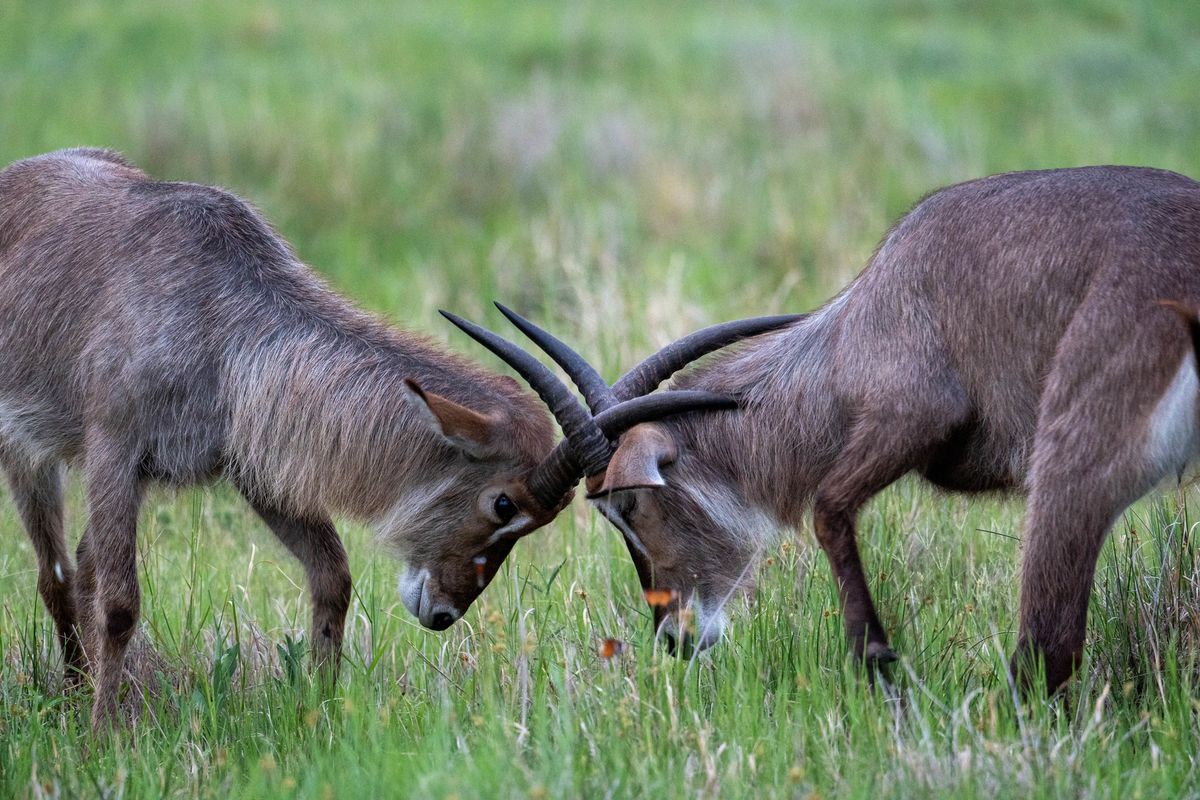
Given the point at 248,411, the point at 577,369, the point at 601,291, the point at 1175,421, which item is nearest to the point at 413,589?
the point at 248,411

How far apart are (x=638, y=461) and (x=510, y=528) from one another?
1.65 ft

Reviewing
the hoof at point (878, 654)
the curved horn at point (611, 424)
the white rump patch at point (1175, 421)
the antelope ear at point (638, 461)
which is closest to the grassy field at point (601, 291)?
the hoof at point (878, 654)

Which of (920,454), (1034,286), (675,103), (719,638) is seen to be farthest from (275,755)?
(675,103)

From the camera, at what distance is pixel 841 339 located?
4.62 metres

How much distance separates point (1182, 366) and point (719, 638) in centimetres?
176

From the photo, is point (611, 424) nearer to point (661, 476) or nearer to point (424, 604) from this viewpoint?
point (661, 476)

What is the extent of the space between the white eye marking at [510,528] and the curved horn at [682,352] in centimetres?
51

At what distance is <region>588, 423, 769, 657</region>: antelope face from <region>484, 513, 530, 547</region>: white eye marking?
24 centimetres

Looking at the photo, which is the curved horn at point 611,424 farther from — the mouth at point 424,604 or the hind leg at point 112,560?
the hind leg at point 112,560

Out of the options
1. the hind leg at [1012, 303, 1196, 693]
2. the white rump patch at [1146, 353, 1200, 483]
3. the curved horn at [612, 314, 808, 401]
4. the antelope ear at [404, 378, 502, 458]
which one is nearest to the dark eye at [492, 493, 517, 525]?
the antelope ear at [404, 378, 502, 458]

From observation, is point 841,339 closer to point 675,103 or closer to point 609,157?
point 609,157

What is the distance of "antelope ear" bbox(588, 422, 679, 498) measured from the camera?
4.46 meters

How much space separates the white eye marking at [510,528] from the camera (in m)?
4.71

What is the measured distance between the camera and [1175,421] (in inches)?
147
